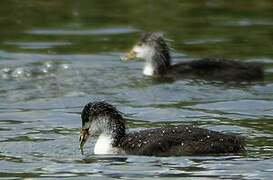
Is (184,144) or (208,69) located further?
(208,69)

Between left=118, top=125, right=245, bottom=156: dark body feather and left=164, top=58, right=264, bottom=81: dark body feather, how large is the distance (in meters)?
5.71

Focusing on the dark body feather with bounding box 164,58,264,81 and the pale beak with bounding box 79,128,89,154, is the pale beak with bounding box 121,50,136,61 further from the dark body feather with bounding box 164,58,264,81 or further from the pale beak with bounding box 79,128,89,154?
the pale beak with bounding box 79,128,89,154

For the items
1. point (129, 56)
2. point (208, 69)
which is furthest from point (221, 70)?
point (129, 56)

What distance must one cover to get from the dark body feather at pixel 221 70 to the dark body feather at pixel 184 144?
5.71 meters

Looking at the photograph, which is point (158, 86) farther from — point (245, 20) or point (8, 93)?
point (245, 20)

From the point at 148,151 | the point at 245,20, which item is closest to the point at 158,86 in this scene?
the point at 148,151

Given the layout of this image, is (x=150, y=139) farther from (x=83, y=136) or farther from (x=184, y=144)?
(x=83, y=136)

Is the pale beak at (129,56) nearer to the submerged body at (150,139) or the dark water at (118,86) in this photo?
the dark water at (118,86)

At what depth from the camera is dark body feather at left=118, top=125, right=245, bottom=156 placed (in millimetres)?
15883

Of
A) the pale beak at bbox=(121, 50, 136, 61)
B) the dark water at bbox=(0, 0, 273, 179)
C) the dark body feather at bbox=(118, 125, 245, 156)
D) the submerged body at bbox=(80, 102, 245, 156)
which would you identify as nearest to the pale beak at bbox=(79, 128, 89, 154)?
the submerged body at bbox=(80, 102, 245, 156)

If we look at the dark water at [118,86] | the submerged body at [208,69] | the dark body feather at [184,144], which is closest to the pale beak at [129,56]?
the dark water at [118,86]

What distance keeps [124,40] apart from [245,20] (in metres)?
3.50

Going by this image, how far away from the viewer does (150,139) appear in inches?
630

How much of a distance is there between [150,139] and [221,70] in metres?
6.11
